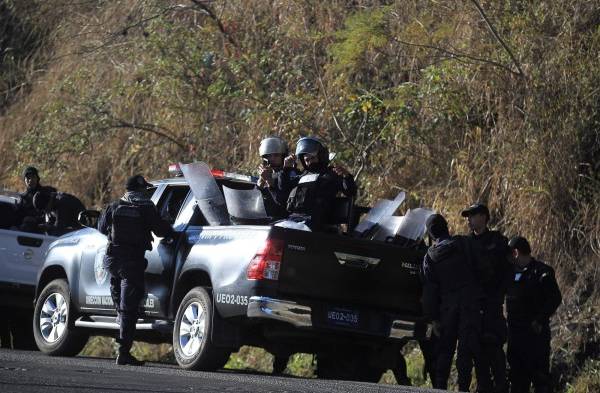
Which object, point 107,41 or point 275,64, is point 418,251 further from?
point 107,41

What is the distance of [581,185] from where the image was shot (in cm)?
1446

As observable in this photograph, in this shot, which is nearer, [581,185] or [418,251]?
[418,251]

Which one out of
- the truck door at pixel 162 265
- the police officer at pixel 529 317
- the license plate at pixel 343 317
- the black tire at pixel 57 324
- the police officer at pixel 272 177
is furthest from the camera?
the black tire at pixel 57 324

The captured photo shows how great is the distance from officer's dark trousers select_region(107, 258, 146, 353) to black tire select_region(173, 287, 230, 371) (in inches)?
19.5

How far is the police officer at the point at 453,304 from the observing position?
11492 millimetres

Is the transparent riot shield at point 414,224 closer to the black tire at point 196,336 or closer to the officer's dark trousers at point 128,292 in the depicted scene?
the black tire at point 196,336

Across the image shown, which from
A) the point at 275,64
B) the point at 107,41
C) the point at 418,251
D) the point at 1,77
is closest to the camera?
the point at 418,251

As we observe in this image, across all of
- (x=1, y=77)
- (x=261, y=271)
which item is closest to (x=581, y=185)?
(x=261, y=271)

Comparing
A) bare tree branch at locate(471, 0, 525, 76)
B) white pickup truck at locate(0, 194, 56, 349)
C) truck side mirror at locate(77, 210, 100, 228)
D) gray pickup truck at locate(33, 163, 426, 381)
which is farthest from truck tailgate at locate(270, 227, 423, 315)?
white pickup truck at locate(0, 194, 56, 349)

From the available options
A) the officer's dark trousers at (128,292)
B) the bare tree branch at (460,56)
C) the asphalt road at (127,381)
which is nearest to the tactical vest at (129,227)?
the officer's dark trousers at (128,292)

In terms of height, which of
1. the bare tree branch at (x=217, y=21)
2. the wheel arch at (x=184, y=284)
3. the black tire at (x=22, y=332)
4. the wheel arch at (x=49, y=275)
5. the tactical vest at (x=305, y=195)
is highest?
the bare tree branch at (x=217, y=21)

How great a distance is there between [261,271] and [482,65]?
5.30m

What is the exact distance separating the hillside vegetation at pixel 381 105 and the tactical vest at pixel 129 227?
4081 millimetres

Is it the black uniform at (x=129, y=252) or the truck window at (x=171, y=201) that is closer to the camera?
the black uniform at (x=129, y=252)
